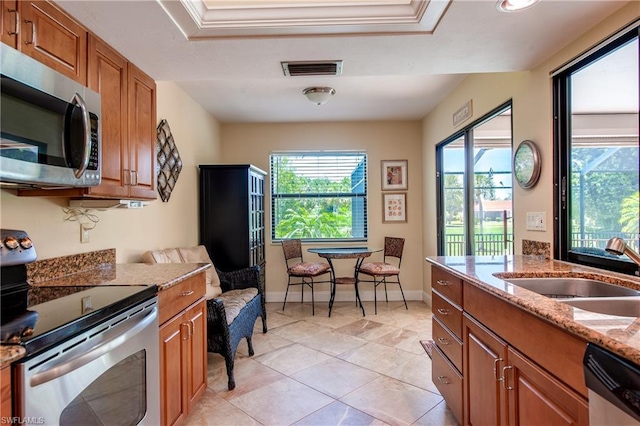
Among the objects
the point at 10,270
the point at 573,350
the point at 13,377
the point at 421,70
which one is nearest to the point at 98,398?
the point at 13,377

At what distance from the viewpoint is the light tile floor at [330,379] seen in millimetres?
2053

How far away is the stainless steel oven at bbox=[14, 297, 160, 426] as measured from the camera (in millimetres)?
946

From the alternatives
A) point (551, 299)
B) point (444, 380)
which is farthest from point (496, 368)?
point (444, 380)

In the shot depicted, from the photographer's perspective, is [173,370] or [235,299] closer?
[173,370]

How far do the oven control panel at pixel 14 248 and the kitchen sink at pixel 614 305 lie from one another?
7.09 ft

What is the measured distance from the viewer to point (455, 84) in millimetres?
3359

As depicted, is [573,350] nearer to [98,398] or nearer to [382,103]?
[98,398]

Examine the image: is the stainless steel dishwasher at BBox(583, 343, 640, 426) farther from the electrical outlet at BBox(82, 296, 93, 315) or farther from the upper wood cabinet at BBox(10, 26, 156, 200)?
the upper wood cabinet at BBox(10, 26, 156, 200)

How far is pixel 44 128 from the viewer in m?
1.29

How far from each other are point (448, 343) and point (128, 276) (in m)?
1.86

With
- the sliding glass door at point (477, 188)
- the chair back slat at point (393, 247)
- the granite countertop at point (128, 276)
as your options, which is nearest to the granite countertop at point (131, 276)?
the granite countertop at point (128, 276)

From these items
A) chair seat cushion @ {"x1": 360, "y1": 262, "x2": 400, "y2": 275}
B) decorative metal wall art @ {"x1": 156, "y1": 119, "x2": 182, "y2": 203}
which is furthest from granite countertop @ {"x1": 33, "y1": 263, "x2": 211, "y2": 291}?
chair seat cushion @ {"x1": 360, "y1": 262, "x2": 400, "y2": 275}

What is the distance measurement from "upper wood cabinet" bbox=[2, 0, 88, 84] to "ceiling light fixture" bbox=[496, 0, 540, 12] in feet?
6.65

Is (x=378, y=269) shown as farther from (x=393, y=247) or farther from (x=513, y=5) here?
(x=513, y=5)
